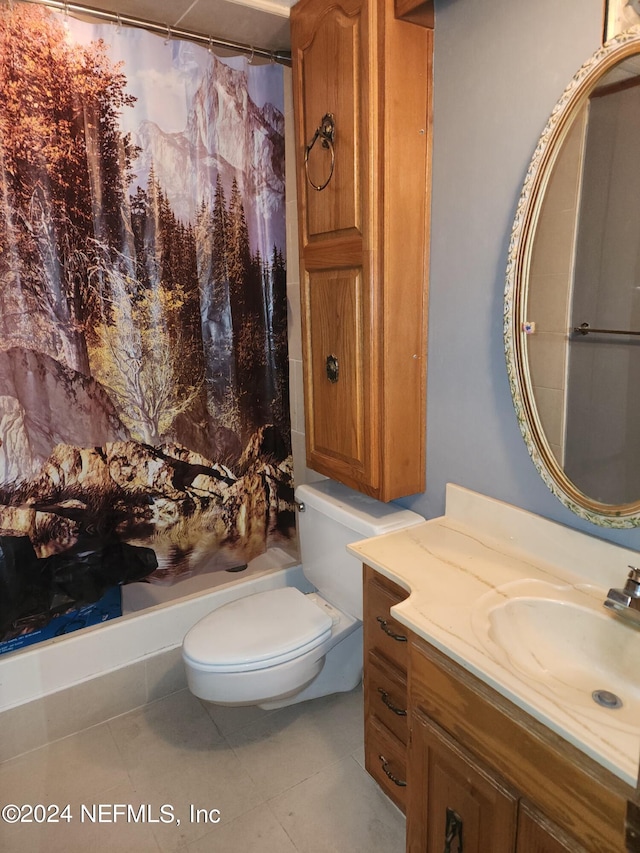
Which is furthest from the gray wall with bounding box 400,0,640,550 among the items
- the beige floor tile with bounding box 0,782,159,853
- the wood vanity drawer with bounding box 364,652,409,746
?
the beige floor tile with bounding box 0,782,159,853

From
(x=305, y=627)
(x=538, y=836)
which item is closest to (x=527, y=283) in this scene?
(x=538, y=836)

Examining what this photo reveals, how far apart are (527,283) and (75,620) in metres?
1.73

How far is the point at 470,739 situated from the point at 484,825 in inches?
5.9

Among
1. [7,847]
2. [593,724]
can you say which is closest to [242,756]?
[7,847]

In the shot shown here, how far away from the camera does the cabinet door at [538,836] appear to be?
0.86 m

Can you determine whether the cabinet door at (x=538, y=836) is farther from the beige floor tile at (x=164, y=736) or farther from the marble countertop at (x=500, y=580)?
the beige floor tile at (x=164, y=736)

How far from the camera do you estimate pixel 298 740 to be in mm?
1824

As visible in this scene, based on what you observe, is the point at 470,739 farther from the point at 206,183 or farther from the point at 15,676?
the point at 206,183

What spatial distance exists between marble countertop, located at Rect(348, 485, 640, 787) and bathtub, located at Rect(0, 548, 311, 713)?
0.92 meters

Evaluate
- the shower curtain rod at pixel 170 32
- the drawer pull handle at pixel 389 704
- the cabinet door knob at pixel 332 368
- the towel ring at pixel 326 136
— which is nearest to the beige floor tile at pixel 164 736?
the drawer pull handle at pixel 389 704

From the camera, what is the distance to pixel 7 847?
149 centimetres

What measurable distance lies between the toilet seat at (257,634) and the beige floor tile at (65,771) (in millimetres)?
460

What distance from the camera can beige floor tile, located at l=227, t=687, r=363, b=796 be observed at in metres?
1.70

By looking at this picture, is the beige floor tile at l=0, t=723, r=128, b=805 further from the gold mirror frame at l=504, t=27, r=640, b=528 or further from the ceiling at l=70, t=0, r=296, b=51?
the ceiling at l=70, t=0, r=296, b=51
